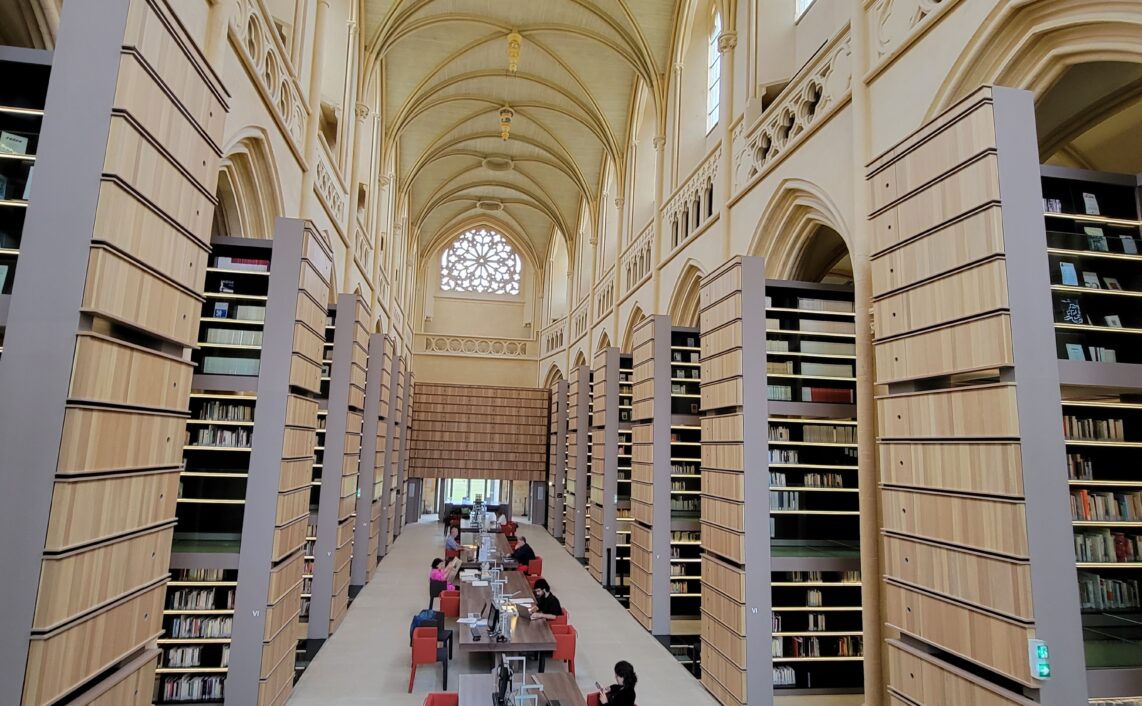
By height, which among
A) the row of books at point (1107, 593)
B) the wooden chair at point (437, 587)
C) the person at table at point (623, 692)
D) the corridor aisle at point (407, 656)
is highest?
the row of books at point (1107, 593)

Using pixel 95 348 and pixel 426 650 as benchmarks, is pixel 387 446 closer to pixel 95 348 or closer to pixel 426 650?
pixel 426 650

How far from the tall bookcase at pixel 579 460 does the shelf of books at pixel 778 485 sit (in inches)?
263

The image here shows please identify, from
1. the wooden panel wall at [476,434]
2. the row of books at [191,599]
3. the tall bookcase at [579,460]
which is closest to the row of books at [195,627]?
the row of books at [191,599]

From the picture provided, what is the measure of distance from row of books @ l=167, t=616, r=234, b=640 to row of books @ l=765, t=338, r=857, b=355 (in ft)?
18.7

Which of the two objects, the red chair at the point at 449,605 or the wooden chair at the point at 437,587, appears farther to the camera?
the wooden chair at the point at 437,587

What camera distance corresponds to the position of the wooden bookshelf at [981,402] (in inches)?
129

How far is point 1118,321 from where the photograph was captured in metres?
3.96

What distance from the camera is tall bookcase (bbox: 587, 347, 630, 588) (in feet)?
36.9

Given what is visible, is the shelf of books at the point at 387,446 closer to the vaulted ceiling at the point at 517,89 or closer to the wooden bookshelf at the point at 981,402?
the vaulted ceiling at the point at 517,89

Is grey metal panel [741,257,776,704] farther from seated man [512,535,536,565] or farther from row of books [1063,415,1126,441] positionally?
seated man [512,535,536,565]

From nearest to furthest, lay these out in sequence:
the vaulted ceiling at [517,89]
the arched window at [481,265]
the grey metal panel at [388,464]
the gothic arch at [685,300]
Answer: the gothic arch at [685,300] → the vaulted ceiling at [517,89] → the grey metal panel at [388,464] → the arched window at [481,265]

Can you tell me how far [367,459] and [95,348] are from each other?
28.9 feet

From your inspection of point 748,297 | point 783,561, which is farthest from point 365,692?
point 748,297

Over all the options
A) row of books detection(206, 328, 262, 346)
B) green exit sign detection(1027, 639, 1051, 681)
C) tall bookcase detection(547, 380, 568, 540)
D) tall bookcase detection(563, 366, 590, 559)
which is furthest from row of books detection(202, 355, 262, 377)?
tall bookcase detection(547, 380, 568, 540)
